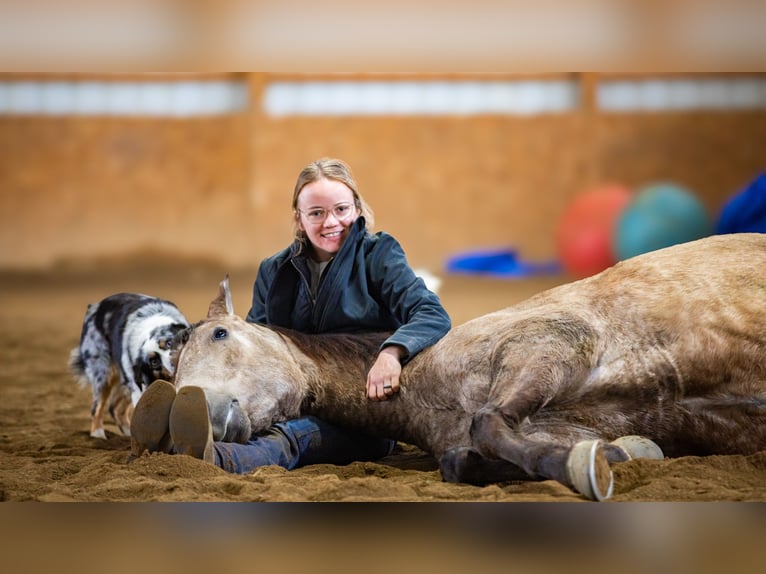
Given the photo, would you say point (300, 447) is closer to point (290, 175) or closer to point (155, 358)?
point (155, 358)

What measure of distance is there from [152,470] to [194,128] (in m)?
3.82

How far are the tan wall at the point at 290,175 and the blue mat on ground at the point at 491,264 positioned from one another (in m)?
0.09

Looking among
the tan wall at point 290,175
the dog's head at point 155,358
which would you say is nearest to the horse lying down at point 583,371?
the dog's head at point 155,358

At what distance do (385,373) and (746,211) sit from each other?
2388 millimetres

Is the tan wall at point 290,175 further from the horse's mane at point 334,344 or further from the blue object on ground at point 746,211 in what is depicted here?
the horse's mane at point 334,344

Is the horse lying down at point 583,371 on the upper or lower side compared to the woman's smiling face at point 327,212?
lower

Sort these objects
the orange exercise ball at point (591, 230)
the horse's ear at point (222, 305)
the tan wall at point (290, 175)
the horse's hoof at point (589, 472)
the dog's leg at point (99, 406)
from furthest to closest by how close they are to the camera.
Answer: the tan wall at point (290, 175) < the orange exercise ball at point (591, 230) < the dog's leg at point (99, 406) < the horse's ear at point (222, 305) < the horse's hoof at point (589, 472)

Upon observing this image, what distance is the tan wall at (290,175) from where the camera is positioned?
16.6 feet

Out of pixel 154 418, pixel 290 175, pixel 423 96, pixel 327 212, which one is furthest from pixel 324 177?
pixel 290 175

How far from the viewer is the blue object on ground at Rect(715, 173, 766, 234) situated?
14.1ft

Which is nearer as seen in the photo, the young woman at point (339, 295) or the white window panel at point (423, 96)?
the young woman at point (339, 295)

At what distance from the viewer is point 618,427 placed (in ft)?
9.04

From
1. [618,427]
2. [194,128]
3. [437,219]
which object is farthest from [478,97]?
[194,128]

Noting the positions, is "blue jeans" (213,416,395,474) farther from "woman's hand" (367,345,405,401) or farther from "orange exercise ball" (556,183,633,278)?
"orange exercise ball" (556,183,633,278)
